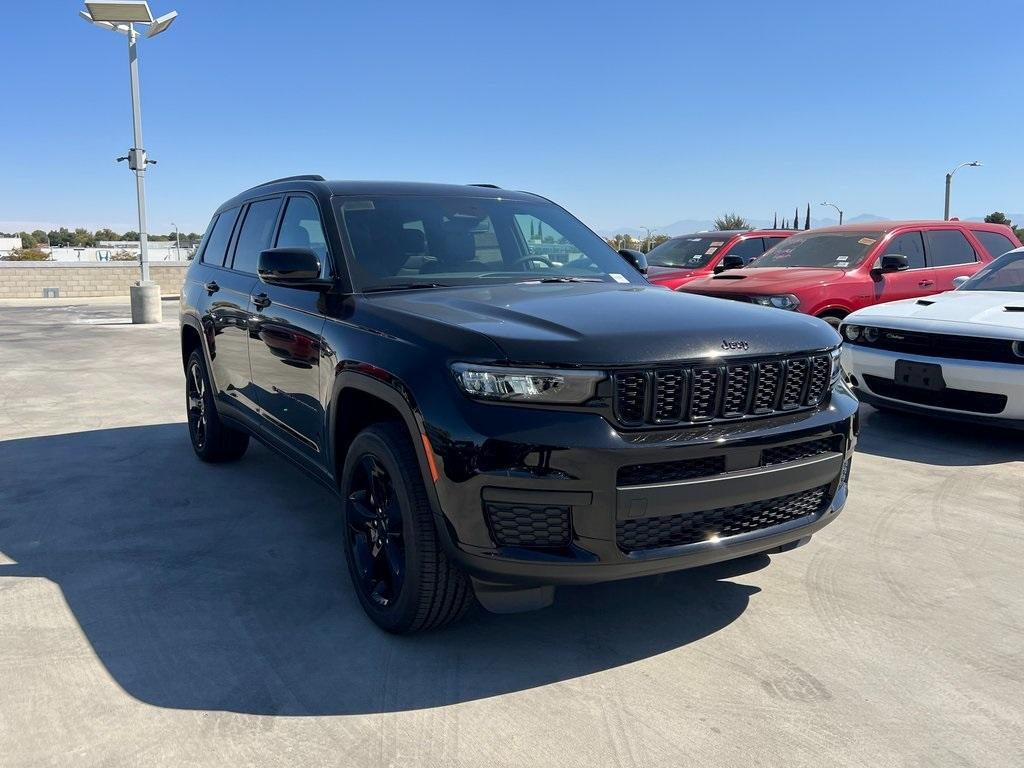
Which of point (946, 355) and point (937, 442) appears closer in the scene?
point (946, 355)

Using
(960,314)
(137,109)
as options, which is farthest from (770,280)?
(137,109)

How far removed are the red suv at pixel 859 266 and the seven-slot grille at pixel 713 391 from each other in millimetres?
5385

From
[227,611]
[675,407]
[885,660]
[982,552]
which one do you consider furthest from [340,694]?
[982,552]

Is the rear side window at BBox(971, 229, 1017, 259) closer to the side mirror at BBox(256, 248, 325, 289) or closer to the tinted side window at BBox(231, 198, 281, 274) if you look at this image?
the tinted side window at BBox(231, 198, 281, 274)

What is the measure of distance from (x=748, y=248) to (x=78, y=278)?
977 inches

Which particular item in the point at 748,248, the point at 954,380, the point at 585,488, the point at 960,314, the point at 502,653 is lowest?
the point at 502,653

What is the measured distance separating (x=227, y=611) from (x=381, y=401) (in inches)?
43.5

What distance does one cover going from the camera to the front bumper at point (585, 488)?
2.57 meters

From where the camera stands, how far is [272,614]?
133 inches

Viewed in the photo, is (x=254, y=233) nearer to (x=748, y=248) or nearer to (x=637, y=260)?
(x=637, y=260)

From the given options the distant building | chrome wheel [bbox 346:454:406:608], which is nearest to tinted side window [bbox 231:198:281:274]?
chrome wheel [bbox 346:454:406:608]

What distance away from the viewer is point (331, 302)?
3568mm

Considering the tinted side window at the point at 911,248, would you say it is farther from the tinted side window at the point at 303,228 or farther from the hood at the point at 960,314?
the tinted side window at the point at 303,228

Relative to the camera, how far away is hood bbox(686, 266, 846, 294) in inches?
329
